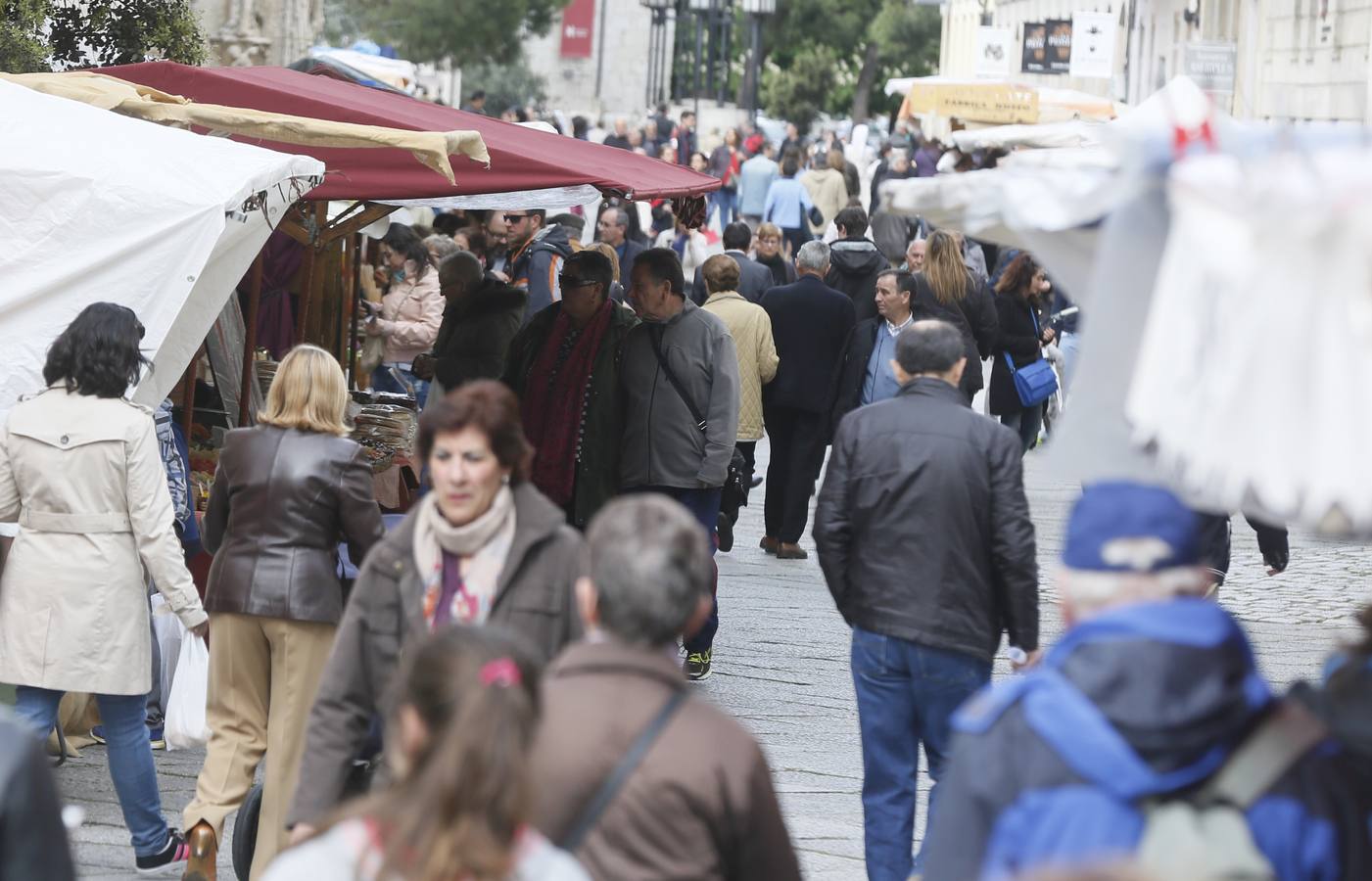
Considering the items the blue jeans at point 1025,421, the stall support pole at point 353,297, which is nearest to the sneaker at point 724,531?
the stall support pole at point 353,297

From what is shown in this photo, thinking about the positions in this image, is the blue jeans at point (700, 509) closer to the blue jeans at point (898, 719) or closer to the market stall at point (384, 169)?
the market stall at point (384, 169)

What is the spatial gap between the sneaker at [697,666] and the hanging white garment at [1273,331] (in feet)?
19.2

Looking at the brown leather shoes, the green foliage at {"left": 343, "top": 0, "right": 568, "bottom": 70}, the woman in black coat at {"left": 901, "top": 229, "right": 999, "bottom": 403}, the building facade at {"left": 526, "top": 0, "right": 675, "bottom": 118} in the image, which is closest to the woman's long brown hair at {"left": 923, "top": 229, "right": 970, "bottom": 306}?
the woman in black coat at {"left": 901, "top": 229, "right": 999, "bottom": 403}

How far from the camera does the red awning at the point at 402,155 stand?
8.83 meters

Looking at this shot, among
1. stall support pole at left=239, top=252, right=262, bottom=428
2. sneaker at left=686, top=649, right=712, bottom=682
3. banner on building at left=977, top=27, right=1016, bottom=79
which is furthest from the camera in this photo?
banner on building at left=977, top=27, right=1016, bottom=79

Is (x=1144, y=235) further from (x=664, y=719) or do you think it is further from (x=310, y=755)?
(x=310, y=755)

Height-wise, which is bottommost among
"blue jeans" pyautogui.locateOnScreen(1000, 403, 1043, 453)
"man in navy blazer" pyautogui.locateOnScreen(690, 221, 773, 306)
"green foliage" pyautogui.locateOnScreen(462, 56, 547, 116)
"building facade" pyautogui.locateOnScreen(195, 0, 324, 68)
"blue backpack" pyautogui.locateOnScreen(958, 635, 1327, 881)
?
"blue jeans" pyautogui.locateOnScreen(1000, 403, 1043, 453)

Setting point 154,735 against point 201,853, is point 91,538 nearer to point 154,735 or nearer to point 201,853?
point 201,853

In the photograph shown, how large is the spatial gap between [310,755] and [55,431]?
217 cm

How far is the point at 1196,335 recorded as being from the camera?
9.50ft

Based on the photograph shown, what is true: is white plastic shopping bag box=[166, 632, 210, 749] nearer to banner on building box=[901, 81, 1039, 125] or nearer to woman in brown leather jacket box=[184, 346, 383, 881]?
woman in brown leather jacket box=[184, 346, 383, 881]

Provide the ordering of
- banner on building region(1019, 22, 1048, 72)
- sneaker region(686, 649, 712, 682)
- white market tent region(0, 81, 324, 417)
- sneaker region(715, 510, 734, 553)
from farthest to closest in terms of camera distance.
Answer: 1. banner on building region(1019, 22, 1048, 72)
2. sneaker region(715, 510, 734, 553)
3. sneaker region(686, 649, 712, 682)
4. white market tent region(0, 81, 324, 417)

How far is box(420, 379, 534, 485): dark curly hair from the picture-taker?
14.5 ft

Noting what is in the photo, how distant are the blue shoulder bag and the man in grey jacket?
4408 mm
